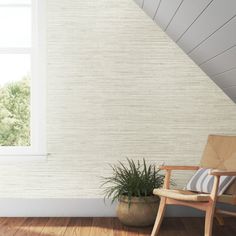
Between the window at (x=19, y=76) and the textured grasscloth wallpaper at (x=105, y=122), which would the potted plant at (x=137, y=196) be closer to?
the textured grasscloth wallpaper at (x=105, y=122)

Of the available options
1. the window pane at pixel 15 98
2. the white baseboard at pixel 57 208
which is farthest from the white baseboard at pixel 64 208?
the window pane at pixel 15 98

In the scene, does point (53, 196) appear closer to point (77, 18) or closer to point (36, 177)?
point (36, 177)

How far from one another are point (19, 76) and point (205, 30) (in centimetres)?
208

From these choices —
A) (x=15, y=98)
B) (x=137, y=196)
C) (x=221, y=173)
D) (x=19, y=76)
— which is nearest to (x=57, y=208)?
(x=137, y=196)

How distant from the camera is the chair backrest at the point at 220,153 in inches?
138

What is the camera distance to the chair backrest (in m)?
3.51

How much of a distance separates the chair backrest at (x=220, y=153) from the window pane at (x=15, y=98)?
1.72 metres

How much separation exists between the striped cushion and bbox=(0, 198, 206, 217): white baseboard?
2.15ft

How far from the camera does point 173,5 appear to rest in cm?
302

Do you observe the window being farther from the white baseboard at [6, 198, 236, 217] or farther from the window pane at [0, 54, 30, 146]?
the white baseboard at [6, 198, 236, 217]

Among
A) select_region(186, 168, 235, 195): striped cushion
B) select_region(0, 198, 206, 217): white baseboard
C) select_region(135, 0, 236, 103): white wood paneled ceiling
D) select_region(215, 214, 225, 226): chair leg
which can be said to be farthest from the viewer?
select_region(0, 198, 206, 217): white baseboard

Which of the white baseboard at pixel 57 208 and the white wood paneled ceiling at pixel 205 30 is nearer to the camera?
the white wood paneled ceiling at pixel 205 30

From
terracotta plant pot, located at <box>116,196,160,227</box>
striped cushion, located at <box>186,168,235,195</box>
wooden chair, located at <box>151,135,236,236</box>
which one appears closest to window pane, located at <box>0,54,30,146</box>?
terracotta plant pot, located at <box>116,196,160,227</box>

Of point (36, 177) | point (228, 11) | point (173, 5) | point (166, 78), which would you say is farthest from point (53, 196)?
point (228, 11)
